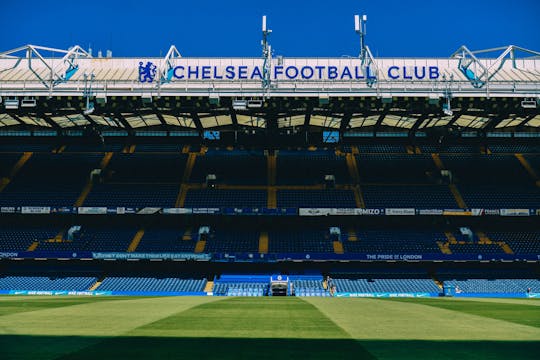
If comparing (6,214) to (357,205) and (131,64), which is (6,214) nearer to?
(131,64)

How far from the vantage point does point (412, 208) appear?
44.3 metres

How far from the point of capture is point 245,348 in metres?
8.03

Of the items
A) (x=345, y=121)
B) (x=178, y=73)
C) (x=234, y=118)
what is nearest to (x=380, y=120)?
(x=345, y=121)

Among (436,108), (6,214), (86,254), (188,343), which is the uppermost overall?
(436,108)

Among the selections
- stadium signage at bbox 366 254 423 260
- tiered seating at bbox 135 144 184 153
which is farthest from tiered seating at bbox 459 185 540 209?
tiered seating at bbox 135 144 184 153

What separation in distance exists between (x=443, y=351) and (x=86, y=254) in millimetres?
38731

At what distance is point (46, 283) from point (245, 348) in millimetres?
37816

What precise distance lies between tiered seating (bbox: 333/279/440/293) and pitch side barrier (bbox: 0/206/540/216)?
6.61 meters

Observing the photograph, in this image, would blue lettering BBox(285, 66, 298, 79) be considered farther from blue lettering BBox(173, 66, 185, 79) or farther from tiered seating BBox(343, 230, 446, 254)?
tiered seating BBox(343, 230, 446, 254)

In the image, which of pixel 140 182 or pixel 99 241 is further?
pixel 140 182

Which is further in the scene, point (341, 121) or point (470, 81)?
point (341, 121)

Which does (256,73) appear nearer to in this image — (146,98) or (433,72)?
(146,98)

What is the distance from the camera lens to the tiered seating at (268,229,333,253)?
42.5 m

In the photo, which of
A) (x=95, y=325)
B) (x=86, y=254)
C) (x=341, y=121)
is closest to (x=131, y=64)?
(x=86, y=254)
